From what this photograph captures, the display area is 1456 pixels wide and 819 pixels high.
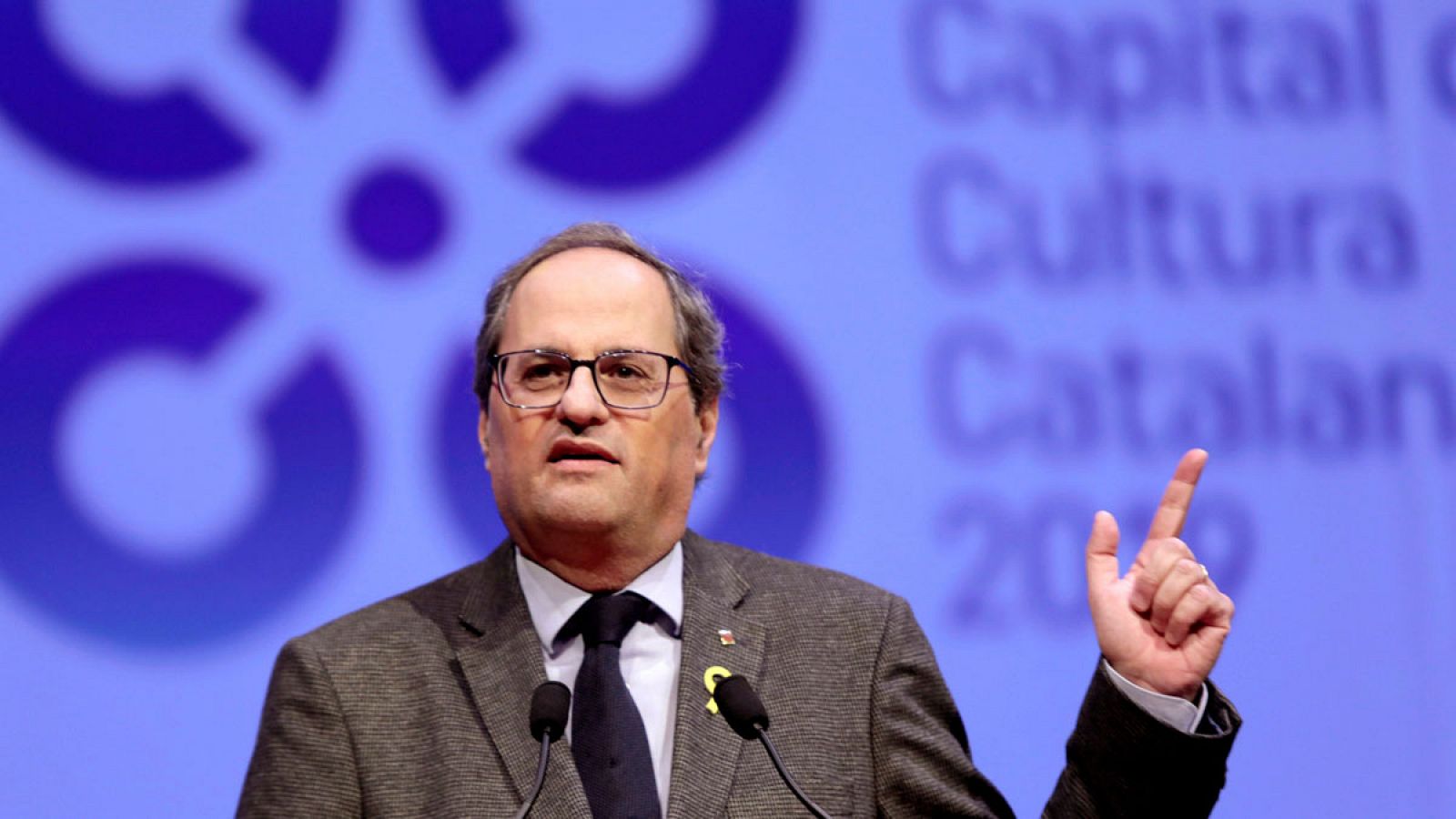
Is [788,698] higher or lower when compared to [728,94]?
lower

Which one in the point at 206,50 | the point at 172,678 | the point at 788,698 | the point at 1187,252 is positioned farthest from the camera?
the point at 1187,252

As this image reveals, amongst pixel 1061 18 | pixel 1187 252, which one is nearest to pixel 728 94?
pixel 1061 18

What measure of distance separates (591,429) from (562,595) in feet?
0.86

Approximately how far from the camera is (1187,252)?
129 inches

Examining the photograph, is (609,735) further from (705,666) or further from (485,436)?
(485,436)

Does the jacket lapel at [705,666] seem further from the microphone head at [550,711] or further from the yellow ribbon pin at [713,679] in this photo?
the microphone head at [550,711]

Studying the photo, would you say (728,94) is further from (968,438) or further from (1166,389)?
(1166,389)

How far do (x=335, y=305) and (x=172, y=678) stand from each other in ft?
2.50

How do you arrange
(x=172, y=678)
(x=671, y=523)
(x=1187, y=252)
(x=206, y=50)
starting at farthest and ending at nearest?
1. (x=1187, y=252)
2. (x=206, y=50)
3. (x=172, y=678)
4. (x=671, y=523)

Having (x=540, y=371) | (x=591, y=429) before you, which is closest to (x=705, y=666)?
(x=591, y=429)

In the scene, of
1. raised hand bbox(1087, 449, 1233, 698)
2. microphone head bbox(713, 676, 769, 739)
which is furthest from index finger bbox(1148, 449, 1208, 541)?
microphone head bbox(713, 676, 769, 739)

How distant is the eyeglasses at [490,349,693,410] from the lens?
2311mm

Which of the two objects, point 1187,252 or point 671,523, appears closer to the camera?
point 671,523

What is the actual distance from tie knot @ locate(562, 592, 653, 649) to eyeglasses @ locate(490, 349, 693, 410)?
0.28 metres
